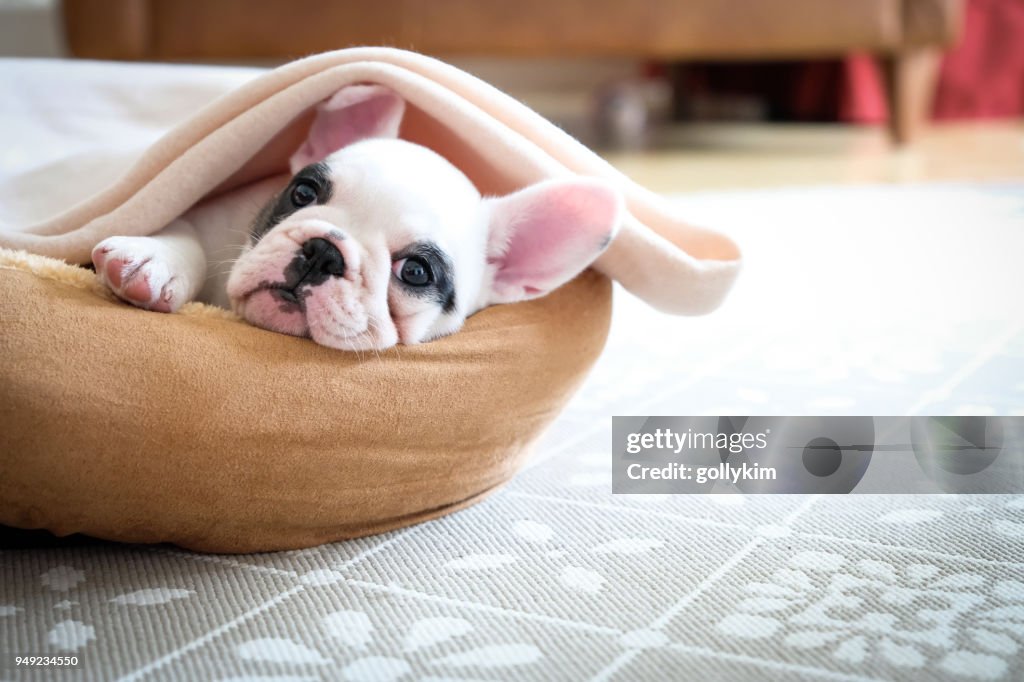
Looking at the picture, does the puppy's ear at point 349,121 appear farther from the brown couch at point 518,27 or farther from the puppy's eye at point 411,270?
the brown couch at point 518,27

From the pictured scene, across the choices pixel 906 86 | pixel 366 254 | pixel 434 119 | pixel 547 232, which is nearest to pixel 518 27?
pixel 906 86

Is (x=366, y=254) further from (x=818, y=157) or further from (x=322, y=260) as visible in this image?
(x=818, y=157)

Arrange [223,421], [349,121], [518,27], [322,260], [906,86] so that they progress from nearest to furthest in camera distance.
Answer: [223,421] < [322,260] < [349,121] < [518,27] < [906,86]

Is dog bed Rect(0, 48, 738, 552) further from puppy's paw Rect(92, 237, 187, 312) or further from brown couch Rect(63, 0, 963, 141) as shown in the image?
brown couch Rect(63, 0, 963, 141)

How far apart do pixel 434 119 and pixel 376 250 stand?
0.99 feet

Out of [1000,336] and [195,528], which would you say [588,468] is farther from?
[1000,336]

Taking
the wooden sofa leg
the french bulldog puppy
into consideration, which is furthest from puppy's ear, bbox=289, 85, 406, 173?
the wooden sofa leg

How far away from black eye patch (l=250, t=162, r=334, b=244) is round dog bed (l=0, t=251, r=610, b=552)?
14 centimetres

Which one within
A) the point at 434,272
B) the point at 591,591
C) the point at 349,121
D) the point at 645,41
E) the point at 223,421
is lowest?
the point at 591,591

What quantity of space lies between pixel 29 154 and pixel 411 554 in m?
1.04

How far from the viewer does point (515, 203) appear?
1284 mm

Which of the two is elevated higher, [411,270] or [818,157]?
[818,157]

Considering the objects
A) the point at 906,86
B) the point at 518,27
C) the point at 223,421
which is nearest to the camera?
the point at 223,421

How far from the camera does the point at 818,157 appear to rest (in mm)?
4699
